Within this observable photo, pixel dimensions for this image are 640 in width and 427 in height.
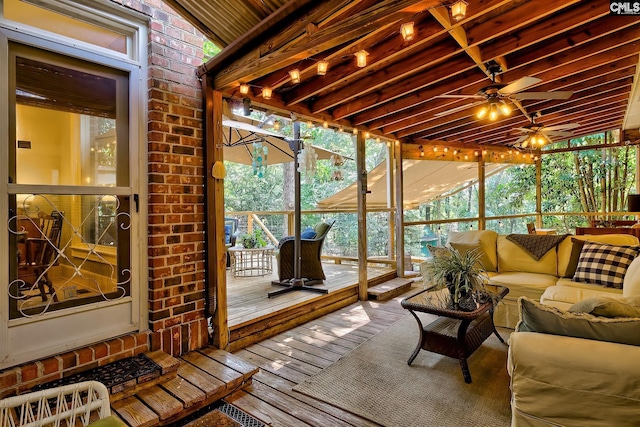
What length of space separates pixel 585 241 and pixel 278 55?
3674 mm

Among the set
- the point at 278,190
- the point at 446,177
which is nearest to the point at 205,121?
the point at 446,177

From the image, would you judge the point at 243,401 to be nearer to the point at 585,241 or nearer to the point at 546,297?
the point at 546,297

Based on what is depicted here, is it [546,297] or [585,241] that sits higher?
[585,241]

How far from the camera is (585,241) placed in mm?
3605

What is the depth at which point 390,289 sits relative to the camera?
486 cm

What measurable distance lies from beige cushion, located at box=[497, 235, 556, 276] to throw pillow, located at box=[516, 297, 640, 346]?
2.54 meters

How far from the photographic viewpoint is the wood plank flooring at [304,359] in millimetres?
2098

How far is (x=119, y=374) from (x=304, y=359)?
1392mm

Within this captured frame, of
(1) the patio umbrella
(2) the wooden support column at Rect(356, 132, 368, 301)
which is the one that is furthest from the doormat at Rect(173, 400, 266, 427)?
(2) the wooden support column at Rect(356, 132, 368, 301)

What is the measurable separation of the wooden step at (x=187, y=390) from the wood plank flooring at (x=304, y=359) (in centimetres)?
13

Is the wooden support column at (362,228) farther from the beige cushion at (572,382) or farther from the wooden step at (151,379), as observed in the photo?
the beige cushion at (572,382)

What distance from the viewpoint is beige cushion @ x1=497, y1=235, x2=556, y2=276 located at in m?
3.77

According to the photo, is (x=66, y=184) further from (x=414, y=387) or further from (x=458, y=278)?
(x=458, y=278)

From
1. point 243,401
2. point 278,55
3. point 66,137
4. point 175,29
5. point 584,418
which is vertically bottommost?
point 243,401
